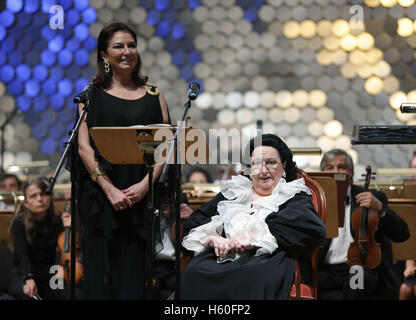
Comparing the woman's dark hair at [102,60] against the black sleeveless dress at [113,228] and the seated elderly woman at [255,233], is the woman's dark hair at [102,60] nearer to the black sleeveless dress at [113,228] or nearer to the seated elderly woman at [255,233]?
the black sleeveless dress at [113,228]

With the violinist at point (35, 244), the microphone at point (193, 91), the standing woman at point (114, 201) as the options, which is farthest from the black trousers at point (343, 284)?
the violinist at point (35, 244)

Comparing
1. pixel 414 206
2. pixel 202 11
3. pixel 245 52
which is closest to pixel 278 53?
pixel 245 52

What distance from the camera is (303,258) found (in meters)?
3.55

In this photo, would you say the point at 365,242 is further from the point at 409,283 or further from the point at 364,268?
the point at 409,283

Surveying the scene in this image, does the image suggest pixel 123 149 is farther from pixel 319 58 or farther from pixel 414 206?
pixel 319 58

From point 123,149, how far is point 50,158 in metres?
4.95

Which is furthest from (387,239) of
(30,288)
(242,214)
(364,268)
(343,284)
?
(30,288)

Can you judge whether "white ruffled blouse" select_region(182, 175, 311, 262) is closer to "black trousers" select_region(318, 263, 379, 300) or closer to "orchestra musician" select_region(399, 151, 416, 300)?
"black trousers" select_region(318, 263, 379, 300)

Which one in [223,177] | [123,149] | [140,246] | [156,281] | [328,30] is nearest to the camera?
[123,149]

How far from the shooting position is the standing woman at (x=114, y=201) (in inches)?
147

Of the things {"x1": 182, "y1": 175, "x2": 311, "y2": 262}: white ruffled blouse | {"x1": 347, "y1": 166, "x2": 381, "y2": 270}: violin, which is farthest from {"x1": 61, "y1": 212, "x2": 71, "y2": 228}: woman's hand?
{"x1": 347, "y1": 166, "x2": 381, "y2": 270}: violin

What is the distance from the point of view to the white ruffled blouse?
Result: 3625 mm

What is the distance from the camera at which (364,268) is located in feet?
14.3

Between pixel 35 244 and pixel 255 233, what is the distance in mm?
2008
